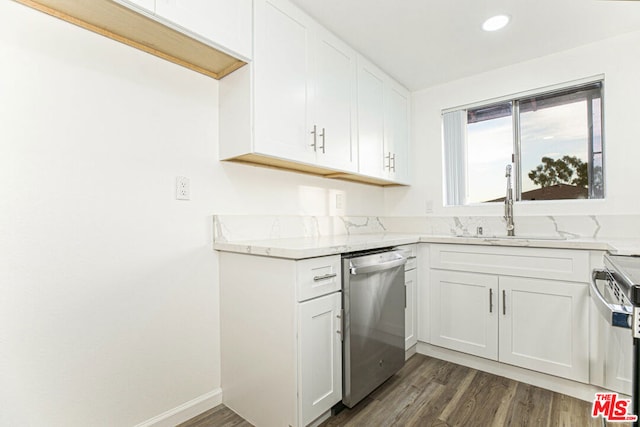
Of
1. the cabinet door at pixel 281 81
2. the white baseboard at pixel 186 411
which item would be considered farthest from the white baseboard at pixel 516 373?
the cabinet door at pixel 281 81

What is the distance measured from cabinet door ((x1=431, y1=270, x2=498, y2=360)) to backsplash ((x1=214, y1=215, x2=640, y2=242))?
63 cm

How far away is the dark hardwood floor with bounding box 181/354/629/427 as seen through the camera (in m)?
1.58

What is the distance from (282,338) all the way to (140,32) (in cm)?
154

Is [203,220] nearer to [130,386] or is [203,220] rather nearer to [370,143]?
[130,386]

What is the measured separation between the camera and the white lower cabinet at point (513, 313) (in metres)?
1.83

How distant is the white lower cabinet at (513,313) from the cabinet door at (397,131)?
83 centimetres

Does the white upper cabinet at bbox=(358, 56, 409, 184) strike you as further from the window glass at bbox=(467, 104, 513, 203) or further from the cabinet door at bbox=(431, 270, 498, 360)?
the cabinet door at bbox=(431, 270, 498, 360)

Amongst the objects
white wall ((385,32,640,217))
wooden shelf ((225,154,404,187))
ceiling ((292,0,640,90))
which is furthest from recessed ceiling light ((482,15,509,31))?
wooden shelf ((225,154,404,187))

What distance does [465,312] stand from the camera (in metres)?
2.21

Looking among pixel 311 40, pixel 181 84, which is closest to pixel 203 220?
pixel 181 84

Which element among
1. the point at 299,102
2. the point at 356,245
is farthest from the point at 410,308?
the point at 299,102

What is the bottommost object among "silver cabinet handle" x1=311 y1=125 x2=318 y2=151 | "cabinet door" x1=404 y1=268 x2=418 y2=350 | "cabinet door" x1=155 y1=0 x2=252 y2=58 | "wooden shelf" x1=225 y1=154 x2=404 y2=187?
"cabinet door" x1=404 y1=268 x2=418 y2=350

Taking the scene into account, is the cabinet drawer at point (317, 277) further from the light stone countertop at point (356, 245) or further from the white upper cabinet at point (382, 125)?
the white upper cabinet at point (382, 125)

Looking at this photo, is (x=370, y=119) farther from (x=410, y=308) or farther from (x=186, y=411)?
(x=186, y=411)
